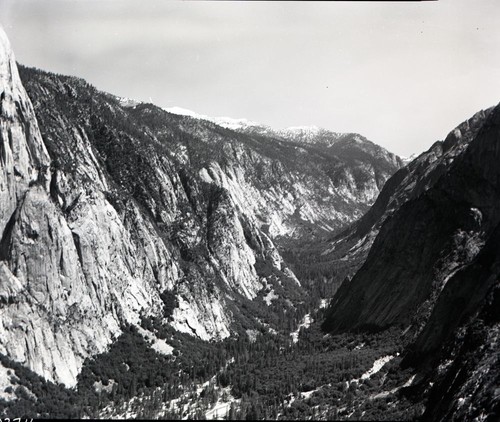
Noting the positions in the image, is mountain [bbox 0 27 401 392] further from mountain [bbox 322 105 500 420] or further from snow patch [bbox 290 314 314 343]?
mountain [bbox 322 105 500 420]

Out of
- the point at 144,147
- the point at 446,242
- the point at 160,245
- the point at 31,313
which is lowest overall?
the point at 446,242

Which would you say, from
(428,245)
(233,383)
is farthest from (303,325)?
(233,383)

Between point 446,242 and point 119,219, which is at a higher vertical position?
point 119,219

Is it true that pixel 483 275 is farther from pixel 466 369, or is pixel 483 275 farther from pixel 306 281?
pixel 306 281

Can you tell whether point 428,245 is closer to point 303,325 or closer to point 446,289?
point 446,289

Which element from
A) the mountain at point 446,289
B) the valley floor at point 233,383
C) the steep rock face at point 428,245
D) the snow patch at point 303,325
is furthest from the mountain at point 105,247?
the mountain at point 446,289

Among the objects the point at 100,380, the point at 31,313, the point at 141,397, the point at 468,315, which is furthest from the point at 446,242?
the point at 31,313

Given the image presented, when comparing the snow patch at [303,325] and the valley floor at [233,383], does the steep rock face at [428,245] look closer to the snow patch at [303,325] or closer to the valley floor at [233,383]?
the valley floor at [233,383]
